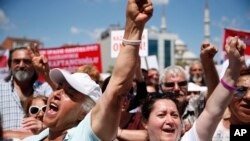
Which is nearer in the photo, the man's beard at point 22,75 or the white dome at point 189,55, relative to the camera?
the man's beard at point 22,75

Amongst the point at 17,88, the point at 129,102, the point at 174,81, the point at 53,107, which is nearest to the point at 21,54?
the point at 17,88

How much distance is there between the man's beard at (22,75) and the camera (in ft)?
13.9

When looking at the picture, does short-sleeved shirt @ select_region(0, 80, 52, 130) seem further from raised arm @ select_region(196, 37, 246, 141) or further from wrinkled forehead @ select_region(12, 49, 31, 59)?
raised arm @ select_region(196, 37, 246, 141)

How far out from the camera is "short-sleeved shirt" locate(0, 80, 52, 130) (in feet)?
12.7

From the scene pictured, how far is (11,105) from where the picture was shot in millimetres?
3992

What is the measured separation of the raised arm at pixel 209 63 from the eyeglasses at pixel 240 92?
0.14 meters

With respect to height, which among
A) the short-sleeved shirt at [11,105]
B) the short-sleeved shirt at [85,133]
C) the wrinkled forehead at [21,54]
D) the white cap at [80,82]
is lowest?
the short-sleeved shirt at [11,105]

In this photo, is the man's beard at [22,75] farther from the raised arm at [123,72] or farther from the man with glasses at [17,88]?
the raised arm at [123,72]

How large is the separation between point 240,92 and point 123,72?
1.11 metres

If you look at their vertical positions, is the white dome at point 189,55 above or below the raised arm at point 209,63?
below

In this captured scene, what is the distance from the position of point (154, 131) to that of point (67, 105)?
59 centimetres

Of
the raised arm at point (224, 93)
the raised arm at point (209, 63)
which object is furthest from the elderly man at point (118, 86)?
the raised arm at point (209, 63)

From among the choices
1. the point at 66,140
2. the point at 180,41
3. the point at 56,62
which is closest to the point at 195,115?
the point at 66,140

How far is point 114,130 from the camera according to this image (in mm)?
1894
